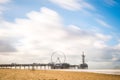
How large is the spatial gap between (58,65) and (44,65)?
1526cm

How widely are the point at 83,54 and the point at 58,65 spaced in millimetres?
23080

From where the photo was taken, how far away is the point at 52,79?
19344mm

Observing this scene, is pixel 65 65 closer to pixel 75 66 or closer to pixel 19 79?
pixel 75 66

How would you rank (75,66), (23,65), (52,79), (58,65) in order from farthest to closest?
1. (75,66)
2. (23,65)
3. (58,65)
4. (52,79)

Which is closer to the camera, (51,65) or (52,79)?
(52,79)

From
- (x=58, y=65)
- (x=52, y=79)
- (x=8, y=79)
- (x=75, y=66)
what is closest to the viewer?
(x=8, y=79)

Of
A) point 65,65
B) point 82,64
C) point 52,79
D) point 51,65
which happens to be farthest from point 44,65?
point 52,79

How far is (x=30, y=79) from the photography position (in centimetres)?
1839

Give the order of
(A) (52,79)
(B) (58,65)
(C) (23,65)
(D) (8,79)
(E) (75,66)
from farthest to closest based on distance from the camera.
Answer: (E) (75,66) → (C) (23,65) → (B) (58,65) → (A) (52,79) → (D) (8,79)

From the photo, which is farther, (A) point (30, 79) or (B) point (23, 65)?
(B) point (23, 65)

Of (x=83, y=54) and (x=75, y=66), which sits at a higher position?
(x=83, y=54)

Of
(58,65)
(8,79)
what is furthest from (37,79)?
(58,65)

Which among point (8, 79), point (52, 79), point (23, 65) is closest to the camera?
point (8, 79)

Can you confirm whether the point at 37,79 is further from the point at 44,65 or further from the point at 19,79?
the point at 44,65
